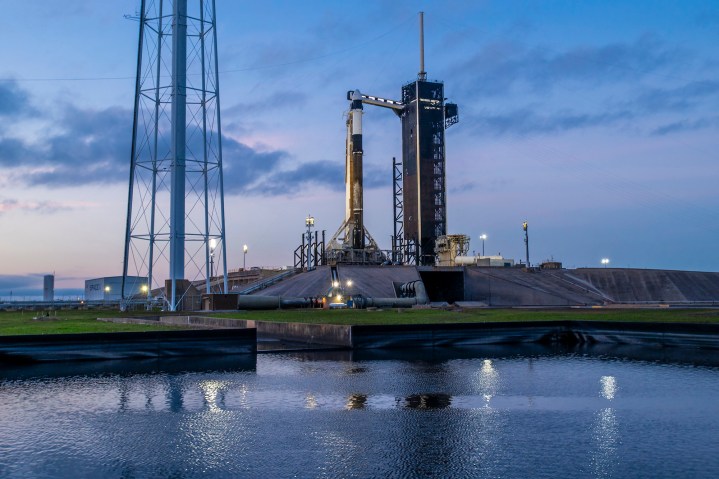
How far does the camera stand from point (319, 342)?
32.7m

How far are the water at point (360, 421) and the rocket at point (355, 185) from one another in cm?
6666

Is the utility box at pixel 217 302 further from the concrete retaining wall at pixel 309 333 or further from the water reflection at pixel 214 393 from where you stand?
the water reflection at pixel 214 393

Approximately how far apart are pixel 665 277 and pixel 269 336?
5558 cm

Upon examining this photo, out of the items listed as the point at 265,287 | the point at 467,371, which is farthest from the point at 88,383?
the point at 265,287

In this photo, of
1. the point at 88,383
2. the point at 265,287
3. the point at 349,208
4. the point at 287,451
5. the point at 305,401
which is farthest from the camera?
the point at 349,208

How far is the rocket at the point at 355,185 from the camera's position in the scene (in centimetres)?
9169

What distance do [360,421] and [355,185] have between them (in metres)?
78.2

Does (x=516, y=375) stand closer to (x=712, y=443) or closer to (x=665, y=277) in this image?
(x=712, y=443)

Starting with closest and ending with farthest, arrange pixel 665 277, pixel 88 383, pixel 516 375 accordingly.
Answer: pixel 88 383, pixel 516 375, pixel 665 277

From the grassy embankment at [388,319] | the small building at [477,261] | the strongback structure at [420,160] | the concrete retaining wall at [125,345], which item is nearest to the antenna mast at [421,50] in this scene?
the strongback structure at [420,160]

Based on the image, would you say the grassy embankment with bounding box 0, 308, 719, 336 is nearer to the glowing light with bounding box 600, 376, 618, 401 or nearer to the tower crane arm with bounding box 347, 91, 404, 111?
the glowing light with bounding box 600, 376, 618, 401

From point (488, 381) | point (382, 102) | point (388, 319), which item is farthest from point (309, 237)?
point (488, 381)

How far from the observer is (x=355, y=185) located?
92.5 m

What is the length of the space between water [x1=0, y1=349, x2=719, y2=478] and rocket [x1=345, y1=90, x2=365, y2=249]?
66.7 m
